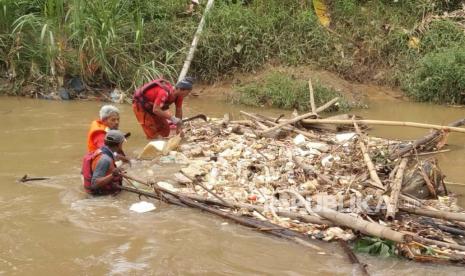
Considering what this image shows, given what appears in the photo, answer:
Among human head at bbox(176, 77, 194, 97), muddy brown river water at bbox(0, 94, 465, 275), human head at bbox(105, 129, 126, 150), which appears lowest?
muddy brown river water at bbox(0, 94, 465, 275)

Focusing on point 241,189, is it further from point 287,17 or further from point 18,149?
point 287,17

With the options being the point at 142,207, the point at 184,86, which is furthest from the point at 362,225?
the point at 184,86

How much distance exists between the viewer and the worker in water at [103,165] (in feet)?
17.3

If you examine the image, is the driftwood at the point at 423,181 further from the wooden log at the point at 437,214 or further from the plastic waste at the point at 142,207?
the plastic waste at the point at 142,207

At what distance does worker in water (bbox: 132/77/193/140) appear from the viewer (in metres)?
7.15

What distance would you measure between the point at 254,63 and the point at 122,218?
7028 millimetres

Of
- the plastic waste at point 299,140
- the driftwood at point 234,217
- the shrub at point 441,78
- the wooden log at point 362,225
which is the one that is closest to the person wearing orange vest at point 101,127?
the driftwood at point 234,217

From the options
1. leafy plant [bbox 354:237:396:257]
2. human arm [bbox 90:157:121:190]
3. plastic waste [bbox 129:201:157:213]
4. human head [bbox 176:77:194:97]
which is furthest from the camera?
human head [bbox 176:77:194:97]

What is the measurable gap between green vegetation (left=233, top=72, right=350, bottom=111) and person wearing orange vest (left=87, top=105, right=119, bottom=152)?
4.59 meters

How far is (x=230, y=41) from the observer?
11.5 metres

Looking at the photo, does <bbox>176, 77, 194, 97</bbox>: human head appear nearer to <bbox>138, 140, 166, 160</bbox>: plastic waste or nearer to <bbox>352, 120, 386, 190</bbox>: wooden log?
<bbox>138, 140, 166, 160</bbox>: plastic waste

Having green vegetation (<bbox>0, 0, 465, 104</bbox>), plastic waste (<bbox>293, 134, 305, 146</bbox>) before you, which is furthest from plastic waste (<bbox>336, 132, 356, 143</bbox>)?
green vegetation (<bbox>0, 0, 465, 104</bbox>)

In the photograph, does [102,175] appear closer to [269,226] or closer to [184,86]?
[269,226]

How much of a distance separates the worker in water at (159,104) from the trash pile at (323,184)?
1.06 feet
